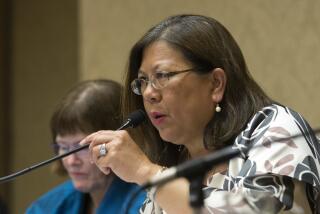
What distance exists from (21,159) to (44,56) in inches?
25.3

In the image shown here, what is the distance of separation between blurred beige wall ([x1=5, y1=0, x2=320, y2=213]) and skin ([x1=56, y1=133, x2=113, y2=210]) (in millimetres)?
772

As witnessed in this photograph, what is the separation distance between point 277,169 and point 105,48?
77.2 inches

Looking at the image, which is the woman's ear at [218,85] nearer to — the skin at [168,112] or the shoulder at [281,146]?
the skin at [168,112]

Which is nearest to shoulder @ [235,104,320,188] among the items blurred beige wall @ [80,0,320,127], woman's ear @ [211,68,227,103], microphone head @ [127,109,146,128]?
woman's ear @ [211,68,227,103]

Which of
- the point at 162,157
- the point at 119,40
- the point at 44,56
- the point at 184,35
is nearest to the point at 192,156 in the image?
the point at 162,157

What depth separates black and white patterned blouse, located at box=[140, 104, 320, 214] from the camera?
1280 mm

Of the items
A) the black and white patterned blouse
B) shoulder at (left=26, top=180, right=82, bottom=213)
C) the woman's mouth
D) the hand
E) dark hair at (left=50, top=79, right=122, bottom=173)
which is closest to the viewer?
the black and white patterned blouse

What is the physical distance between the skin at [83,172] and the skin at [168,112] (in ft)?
2.02

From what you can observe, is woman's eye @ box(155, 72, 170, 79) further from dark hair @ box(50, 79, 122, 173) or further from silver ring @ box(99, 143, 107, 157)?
dark hair @ box(50, 79, 122, 173)

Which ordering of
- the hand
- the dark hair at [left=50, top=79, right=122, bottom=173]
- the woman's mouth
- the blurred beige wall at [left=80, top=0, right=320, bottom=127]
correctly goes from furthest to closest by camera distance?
→ 1. the blurred beige wall at [left=80, top=0, right=320, bottom=127]
2. the dark hair at [left=50, top=79, right=122, bottom=173]
3. the woman's mouth
4. the hand

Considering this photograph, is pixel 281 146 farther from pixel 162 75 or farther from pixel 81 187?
pixel 81 187

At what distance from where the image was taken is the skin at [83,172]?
2152 millimetres

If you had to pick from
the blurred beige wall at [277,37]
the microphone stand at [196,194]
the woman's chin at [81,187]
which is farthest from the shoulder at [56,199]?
the microphone stand at [196,194]

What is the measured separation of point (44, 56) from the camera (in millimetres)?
3959
